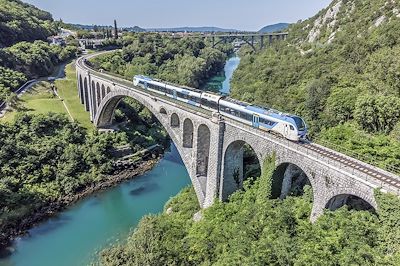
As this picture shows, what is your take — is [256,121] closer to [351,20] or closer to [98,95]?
[98,95]

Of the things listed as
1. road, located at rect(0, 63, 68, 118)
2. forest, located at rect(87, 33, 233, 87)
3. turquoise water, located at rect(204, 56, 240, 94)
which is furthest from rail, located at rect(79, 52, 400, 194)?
turquoise water, located at rect(204, 56, 240, 94)

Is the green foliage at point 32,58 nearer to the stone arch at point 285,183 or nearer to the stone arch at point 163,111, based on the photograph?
the stone arch at point 163,111

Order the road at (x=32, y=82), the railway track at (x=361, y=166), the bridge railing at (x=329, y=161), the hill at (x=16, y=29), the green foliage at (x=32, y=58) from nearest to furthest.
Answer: the bridge railing at (x=329, y=161) < the railway track at (x=361, y=166) < the road at (x=32, y=82) < the green foliage at (x=32, y=58) < the hill at (x=16, y=29)

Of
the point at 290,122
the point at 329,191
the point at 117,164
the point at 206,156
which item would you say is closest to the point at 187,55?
the point at 117,164

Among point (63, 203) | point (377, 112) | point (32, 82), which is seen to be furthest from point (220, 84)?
point (377, 112)

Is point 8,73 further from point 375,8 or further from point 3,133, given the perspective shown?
point 375,8

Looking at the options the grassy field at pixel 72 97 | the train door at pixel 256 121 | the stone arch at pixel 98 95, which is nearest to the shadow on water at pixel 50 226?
the grassy field at pixel 72 97

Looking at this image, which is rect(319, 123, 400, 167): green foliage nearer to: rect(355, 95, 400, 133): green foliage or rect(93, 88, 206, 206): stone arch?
rect(355, 95, 400, 133): green foliage
